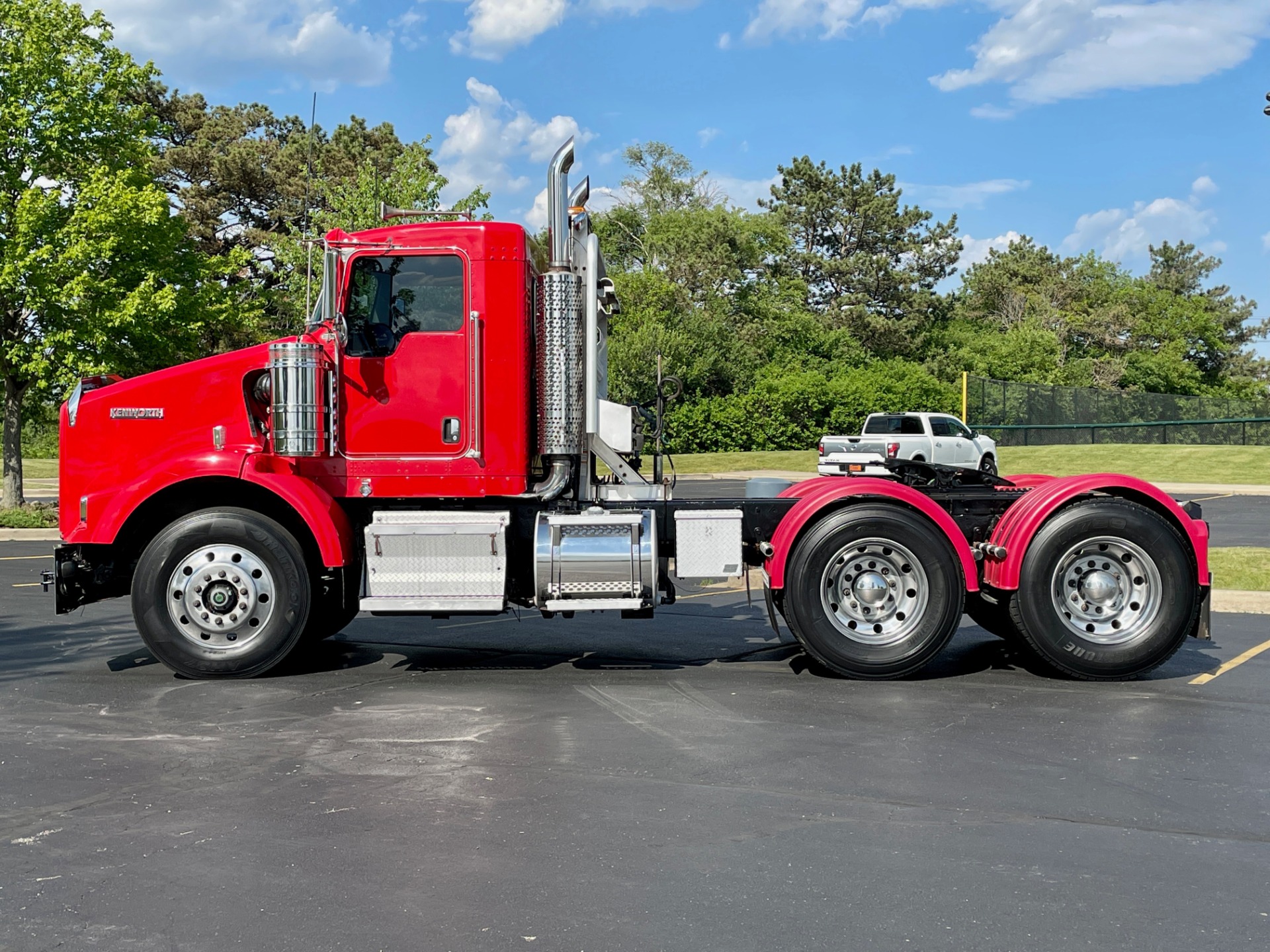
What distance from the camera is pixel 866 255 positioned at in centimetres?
6681

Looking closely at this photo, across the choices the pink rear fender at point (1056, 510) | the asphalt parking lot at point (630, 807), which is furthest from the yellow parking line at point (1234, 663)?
the pink rear fender at point (1056, 510)

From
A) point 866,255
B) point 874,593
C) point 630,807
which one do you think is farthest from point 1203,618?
point 866,255

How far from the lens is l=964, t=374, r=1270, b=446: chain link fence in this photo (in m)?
48.3

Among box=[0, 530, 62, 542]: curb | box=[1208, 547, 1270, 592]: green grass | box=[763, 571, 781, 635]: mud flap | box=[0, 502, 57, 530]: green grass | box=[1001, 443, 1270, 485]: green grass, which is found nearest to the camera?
box=[763, 571, 781, 635]: mud flap

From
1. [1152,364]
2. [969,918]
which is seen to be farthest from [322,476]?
[1152,364]

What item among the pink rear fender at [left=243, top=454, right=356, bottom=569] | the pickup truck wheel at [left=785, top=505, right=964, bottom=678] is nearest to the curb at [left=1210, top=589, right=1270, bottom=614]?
the pickup truck wheel at [left=785, top=505, right=964, bottom=678]

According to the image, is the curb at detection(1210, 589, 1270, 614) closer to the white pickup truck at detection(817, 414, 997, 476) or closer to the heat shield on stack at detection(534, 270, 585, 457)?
the heat shield on stack at detection(534, 270, 585, 457)

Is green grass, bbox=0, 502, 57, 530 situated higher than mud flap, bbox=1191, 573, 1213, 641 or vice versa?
green grass, bbox=0, 502, 57, 530

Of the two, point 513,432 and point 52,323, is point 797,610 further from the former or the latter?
point 52,323

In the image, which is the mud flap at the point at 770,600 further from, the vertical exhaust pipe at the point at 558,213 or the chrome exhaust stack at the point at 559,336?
the vertical exhaust pipe at the point at 558,213

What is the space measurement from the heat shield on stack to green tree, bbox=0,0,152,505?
14.6 meters

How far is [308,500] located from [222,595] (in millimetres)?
911

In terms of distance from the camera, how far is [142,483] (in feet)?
27.6

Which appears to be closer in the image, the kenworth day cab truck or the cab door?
the kenworth day cab truck
